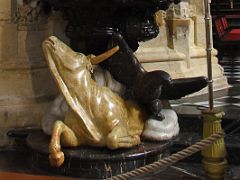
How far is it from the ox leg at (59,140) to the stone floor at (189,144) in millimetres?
186

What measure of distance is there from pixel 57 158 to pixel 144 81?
0.76 metres

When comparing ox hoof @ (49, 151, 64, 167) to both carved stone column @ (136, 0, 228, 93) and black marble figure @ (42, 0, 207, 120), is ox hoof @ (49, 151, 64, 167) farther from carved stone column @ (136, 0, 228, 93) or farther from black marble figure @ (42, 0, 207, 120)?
carved stone column @ (136, 0, 228, 93)

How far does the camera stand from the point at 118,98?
10.2 feet

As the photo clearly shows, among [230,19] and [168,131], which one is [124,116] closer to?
[168,131]

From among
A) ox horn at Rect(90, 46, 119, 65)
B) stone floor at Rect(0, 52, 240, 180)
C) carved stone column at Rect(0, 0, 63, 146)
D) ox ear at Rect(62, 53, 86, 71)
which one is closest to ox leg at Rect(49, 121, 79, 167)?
stone floor at Rect(0, 52, 240, 180)

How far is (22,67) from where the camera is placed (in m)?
3.59

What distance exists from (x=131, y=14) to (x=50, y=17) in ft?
2.47

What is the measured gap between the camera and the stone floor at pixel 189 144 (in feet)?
9.68

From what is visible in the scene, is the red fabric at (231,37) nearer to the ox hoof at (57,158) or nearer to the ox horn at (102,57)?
the ox horn at (102,57)

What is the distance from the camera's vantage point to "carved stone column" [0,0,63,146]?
3.53 m

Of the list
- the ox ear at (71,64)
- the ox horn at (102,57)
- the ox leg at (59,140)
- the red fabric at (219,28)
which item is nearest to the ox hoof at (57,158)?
the ox leg at (59,140)

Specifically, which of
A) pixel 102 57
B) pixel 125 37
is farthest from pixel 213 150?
pixel 125 37

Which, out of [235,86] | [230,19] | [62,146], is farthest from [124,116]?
[230,19]

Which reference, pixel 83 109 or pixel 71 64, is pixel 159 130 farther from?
pixel 71 64
